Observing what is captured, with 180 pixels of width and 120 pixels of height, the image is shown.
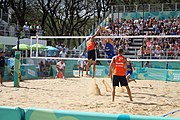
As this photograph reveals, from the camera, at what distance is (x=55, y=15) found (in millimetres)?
39250

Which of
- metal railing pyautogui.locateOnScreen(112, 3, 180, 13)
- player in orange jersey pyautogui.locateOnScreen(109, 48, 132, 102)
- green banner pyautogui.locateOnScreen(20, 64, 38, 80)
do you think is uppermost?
metal railing pyautogui.locateOnScreen(112, 3, 180, 13)

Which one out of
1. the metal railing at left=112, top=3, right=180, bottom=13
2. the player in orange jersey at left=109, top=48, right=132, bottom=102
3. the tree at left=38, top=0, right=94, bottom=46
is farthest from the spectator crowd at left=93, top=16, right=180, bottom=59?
the player in orange jersey at left=109, top=48, right=132, bottom=102

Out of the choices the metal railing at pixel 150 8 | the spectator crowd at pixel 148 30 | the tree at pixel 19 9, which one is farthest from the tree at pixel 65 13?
the spectator crowd at pixel 148 30

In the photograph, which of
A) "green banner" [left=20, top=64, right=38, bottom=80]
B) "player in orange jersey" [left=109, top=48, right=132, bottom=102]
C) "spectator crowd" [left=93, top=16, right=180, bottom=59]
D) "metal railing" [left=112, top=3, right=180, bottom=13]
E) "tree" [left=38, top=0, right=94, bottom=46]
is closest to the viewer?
"player in orange jersey" [left=109, top=48, right=132, bottom=102]

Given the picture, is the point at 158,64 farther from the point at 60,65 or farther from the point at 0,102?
the point at 0,102

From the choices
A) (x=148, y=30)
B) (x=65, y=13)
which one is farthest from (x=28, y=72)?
(x=65, y=13)

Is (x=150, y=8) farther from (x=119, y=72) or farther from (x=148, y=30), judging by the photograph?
(x=119, y=72)

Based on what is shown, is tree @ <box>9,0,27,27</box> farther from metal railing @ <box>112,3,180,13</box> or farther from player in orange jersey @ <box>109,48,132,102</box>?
player in orange jersey @ <box>109,48,132,102</box>

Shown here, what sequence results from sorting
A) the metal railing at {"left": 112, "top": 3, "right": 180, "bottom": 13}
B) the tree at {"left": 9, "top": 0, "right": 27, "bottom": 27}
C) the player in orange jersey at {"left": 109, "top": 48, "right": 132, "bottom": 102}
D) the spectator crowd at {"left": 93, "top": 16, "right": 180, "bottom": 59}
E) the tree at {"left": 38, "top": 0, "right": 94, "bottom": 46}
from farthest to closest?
the tree at {"left": 38, "top": 0, "right": 94, "bottom": 46} → the tree at {"left": 9, "top": 0, "right": 27, "bottom": 27} → the metal railing at {"left": 112, "top": 3, "right": 180, "bottom": 13} → the spectator crowd at {"left": 93, "top": 16, "right": 180, "bottom": 59} → the player in orange jersey at {"left": 109, "top": 48, "right": 132, "bottom": 102}

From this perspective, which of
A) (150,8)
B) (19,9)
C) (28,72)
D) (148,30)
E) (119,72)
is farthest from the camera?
(19,9)

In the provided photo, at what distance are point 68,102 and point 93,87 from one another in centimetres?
181

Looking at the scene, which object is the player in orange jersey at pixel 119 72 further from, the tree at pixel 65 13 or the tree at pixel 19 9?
the tree at pixel 65 13

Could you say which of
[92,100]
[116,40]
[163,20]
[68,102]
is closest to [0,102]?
[68,102]

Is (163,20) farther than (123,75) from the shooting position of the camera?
Yes
